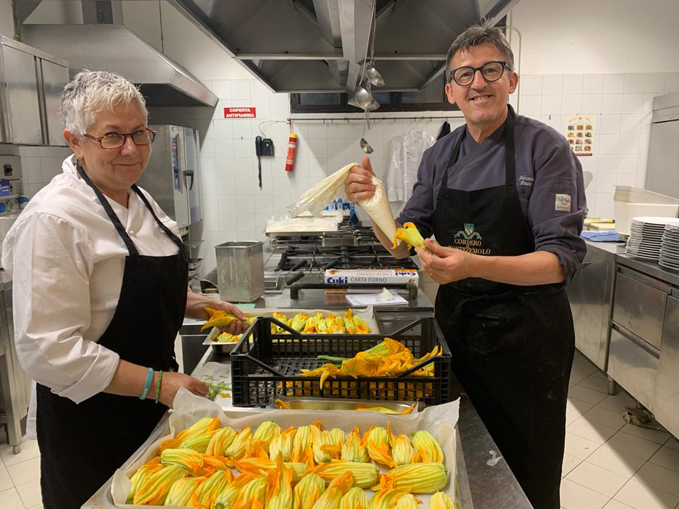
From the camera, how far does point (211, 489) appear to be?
0.94 m

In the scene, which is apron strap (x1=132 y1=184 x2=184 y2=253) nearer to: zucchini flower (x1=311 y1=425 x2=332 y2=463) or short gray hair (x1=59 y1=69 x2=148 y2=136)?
short gray hair (x1=59 y1=69 x2=148 y2=136)

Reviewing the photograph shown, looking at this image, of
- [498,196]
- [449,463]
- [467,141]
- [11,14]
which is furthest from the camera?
[11,14]

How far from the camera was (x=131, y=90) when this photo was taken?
1350mm

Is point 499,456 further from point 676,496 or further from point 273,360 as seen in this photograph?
point 676,496

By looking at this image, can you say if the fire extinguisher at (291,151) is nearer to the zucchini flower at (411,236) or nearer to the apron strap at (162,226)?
the apron strap at (162,226)

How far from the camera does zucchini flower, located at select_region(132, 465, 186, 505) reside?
0.91 m

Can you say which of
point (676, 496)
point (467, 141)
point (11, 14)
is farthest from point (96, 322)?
point (11, 14)

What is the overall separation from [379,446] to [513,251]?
0.91 m

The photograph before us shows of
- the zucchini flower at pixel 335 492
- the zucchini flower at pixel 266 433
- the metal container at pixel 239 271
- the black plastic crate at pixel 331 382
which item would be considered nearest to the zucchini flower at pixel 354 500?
the zucchini flower at pixel 335 492

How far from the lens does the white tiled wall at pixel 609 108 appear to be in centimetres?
498

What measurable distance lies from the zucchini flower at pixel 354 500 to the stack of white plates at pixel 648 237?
113 inches

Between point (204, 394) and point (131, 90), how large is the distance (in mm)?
862

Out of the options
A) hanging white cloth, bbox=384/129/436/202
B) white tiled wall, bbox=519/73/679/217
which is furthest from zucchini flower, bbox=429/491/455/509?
white tiled wall, bbox=519/73/679/217

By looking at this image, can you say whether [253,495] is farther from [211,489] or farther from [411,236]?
[411,236]
